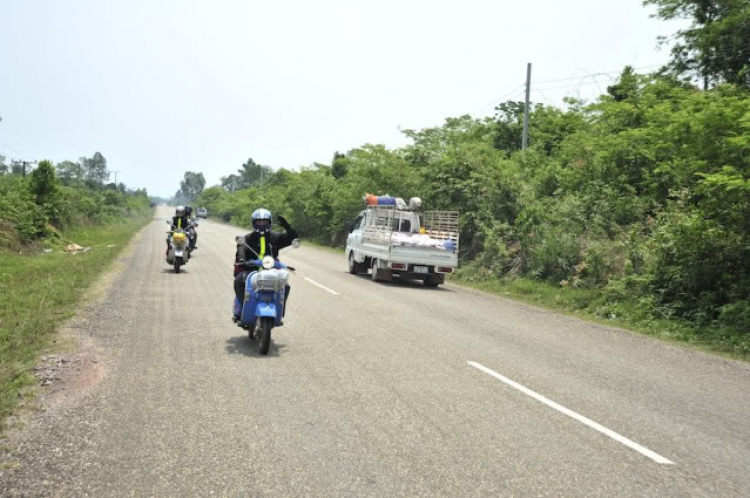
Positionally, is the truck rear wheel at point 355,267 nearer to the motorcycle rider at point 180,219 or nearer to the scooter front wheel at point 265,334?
the motorcycle rider at point 180,219

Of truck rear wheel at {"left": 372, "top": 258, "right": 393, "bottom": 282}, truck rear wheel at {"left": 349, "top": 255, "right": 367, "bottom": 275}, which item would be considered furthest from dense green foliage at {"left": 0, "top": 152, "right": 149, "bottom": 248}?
truck rear wheel at {"left": 372, "top": 258, "right": 393, "bottom": 282}

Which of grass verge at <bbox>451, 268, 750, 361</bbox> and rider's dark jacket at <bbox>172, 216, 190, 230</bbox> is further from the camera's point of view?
rider's dark jacket at <bbox>172, 216, 190, 230</bbox>

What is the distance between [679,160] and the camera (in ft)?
44.2

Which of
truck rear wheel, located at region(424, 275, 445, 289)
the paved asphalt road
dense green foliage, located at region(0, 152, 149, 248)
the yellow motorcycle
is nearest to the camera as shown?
the paved asphalt road

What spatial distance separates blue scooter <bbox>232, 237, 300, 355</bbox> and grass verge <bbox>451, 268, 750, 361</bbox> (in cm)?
717

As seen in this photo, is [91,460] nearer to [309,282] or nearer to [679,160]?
[309,282]

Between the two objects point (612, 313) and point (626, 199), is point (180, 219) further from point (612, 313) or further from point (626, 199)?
point (626, 199)

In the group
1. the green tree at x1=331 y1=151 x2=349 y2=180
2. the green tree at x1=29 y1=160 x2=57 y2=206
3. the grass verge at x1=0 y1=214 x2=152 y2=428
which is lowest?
the grass verge at x1=0 y1=214 x2=152 y2=428

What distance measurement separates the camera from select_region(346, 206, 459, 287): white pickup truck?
16.8 metres

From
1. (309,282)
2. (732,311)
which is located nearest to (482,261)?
(309,282)

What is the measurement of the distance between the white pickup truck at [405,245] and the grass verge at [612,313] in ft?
5.95

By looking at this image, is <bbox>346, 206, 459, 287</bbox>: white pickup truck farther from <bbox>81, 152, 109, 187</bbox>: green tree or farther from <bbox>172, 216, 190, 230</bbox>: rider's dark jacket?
<bbox>81, 152, 109, 187</bbox>: green tree

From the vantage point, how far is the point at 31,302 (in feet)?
33.9

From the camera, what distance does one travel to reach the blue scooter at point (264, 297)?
743cm
